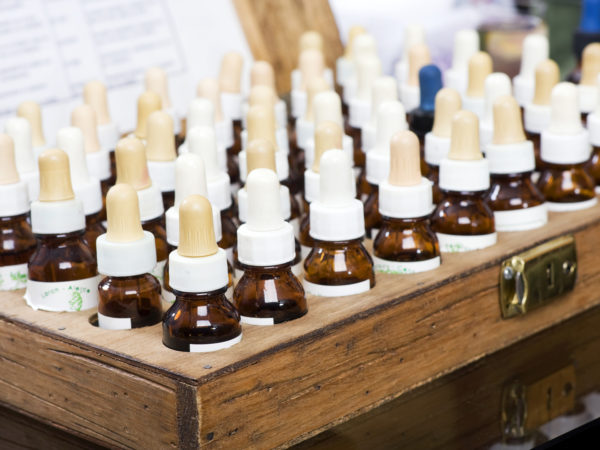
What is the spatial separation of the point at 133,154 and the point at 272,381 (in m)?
A: 0.17

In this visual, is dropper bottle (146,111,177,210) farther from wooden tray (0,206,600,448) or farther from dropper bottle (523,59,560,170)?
dropper bottle (523,59,560,170)

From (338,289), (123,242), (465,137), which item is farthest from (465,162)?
(123,242)

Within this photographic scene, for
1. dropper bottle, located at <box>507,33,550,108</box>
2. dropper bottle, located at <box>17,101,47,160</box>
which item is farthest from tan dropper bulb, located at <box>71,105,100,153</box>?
dropper bottle, located at <box>507,33,550,108</box>

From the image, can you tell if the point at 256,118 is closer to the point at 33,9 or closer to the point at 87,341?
the point at 87,341

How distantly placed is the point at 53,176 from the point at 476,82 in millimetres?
354

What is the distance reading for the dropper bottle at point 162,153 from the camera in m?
0.68

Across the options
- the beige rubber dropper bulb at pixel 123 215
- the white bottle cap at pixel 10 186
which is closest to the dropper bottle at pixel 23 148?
the white bottle cap at pixel 10 186

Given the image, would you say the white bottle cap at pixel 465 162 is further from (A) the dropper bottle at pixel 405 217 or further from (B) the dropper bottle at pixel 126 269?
(B) the dropper bottle at pixel 126 269

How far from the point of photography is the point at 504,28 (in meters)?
1.37

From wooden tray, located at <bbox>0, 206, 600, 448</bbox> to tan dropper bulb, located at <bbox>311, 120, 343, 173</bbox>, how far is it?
0.09 metres

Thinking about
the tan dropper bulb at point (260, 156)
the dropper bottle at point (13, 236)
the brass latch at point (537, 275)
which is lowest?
the brass latch at point (537, 275)

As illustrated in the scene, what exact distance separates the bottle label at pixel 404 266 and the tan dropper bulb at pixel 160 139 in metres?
0.15

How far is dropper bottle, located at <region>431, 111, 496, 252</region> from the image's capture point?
0.66 m

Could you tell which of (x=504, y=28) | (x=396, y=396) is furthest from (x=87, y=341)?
A: (x=504, y=28)
